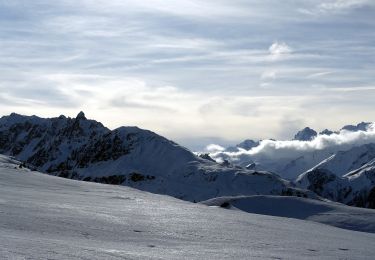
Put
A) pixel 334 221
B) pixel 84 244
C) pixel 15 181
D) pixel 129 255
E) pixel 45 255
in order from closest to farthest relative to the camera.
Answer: pixel 45 255 → pixel 129 255 → pixel 84 244 → pixel 15 181 → pixel 334 221

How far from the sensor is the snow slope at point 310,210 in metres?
41.8

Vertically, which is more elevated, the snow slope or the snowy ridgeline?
the snow slope

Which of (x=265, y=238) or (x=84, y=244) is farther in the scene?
(x=265, y=238)

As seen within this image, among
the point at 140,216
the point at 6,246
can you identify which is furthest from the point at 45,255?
the point at 140,216

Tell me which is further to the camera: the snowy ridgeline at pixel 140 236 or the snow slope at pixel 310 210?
the snow slope at pixel 310 210

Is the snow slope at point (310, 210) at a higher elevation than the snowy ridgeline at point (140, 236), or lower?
higher

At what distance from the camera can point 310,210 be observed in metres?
52.5

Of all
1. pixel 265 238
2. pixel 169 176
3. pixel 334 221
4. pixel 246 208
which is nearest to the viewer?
pixel 265 238

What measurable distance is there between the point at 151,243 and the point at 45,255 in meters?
4.47

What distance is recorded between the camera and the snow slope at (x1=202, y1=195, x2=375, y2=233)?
41.8 m

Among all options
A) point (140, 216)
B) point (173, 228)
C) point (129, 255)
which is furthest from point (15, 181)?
point (129, 255)

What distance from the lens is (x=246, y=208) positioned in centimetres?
5941

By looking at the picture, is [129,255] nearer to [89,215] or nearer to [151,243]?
[151,243]

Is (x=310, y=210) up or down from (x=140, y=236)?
up
